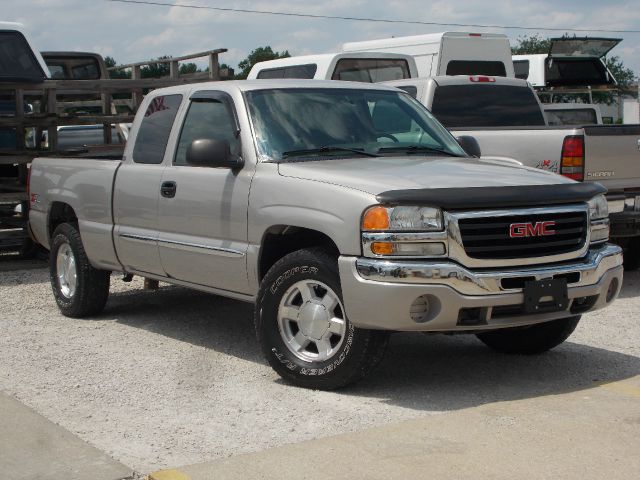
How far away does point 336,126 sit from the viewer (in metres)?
7.36

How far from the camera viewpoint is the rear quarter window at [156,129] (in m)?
8.06

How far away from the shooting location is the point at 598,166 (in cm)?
971

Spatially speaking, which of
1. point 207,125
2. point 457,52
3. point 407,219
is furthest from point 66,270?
point 457,52

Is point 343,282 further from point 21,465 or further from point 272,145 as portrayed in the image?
point 21,465

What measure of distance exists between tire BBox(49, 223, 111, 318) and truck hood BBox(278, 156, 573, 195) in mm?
2753

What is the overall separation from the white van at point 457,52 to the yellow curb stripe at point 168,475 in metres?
12.5

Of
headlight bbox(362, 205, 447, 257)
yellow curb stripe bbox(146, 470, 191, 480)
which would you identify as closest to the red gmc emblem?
headlight bbox(362, 205, 447, 257)

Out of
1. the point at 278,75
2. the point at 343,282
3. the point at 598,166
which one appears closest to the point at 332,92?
the point at 343,282

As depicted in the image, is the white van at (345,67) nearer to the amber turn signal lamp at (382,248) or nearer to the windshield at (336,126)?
the windshield at (336,126)

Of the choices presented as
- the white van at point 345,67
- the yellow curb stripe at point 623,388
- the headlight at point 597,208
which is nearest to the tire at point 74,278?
the headlight at point 597,208

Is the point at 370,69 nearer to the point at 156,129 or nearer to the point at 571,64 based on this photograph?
the point at 571,64

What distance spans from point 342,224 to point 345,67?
9.14 meters

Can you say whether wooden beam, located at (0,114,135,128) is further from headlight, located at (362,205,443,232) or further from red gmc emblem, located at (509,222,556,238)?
red gmc emblem, located at (509,222,556,238)

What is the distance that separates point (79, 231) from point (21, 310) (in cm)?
102
